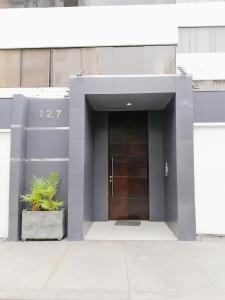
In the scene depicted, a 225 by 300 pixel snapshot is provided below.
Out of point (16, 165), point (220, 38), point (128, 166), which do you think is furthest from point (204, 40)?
point (16, 165)

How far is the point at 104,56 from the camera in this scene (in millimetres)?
11938

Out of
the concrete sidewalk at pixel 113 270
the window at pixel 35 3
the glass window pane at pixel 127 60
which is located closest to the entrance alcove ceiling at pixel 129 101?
the glass window pane at pixel 127 60

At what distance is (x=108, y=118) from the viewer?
35.1 feet

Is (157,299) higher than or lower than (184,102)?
lower

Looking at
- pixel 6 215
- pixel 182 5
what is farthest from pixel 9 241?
pixel 182 5

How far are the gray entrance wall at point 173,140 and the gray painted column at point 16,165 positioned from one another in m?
1.29

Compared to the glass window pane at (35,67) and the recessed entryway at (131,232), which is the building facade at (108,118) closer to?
the glass window pane at (35,67)

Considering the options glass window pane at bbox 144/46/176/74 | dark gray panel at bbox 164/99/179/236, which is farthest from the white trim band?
glass window pane at bbox 144/46/176/74

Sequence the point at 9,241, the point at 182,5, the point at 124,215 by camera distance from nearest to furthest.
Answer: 1. the point at 9,241
2. the point at 124,215
3. the point at 182,5

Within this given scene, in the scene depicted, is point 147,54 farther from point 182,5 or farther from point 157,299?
point 157,299

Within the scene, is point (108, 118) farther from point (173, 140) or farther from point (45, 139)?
point (173, 140)

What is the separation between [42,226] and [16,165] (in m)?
1.67

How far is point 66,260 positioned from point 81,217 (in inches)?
69.6

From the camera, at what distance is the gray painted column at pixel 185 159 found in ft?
25.0
